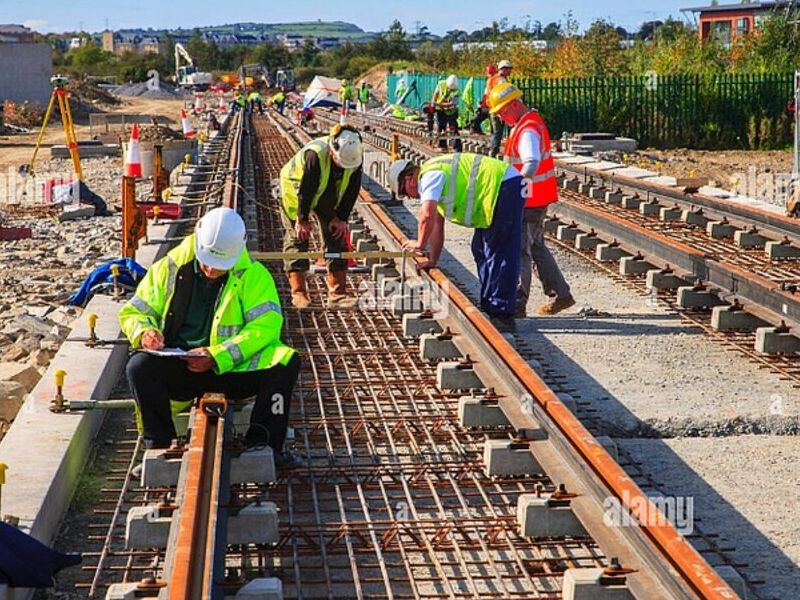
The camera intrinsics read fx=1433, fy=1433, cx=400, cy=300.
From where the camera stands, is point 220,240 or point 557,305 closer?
point 220,240

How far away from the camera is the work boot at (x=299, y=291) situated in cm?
1070

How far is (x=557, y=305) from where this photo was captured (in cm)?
1073

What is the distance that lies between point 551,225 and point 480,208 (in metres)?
6.99

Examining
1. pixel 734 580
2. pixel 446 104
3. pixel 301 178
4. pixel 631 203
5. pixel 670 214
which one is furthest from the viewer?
pixel 446 104

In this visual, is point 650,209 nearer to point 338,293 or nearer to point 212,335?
point 338,293

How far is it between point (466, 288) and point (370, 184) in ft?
36.0

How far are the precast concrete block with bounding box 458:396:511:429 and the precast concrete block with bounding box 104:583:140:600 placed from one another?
279cm

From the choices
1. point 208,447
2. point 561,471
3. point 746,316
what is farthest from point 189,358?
point 746,316

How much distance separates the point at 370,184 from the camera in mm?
23203

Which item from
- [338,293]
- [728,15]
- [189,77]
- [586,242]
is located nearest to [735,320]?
[338,293]

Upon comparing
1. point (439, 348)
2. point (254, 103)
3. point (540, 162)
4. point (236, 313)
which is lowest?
point (254, 103)

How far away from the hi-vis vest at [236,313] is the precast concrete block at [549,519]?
145 centimetres

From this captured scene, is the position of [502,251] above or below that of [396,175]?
below

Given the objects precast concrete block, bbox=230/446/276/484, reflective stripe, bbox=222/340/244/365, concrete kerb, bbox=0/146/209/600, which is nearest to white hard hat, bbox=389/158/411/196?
concrete kerb, bbox=0/146/209/600
